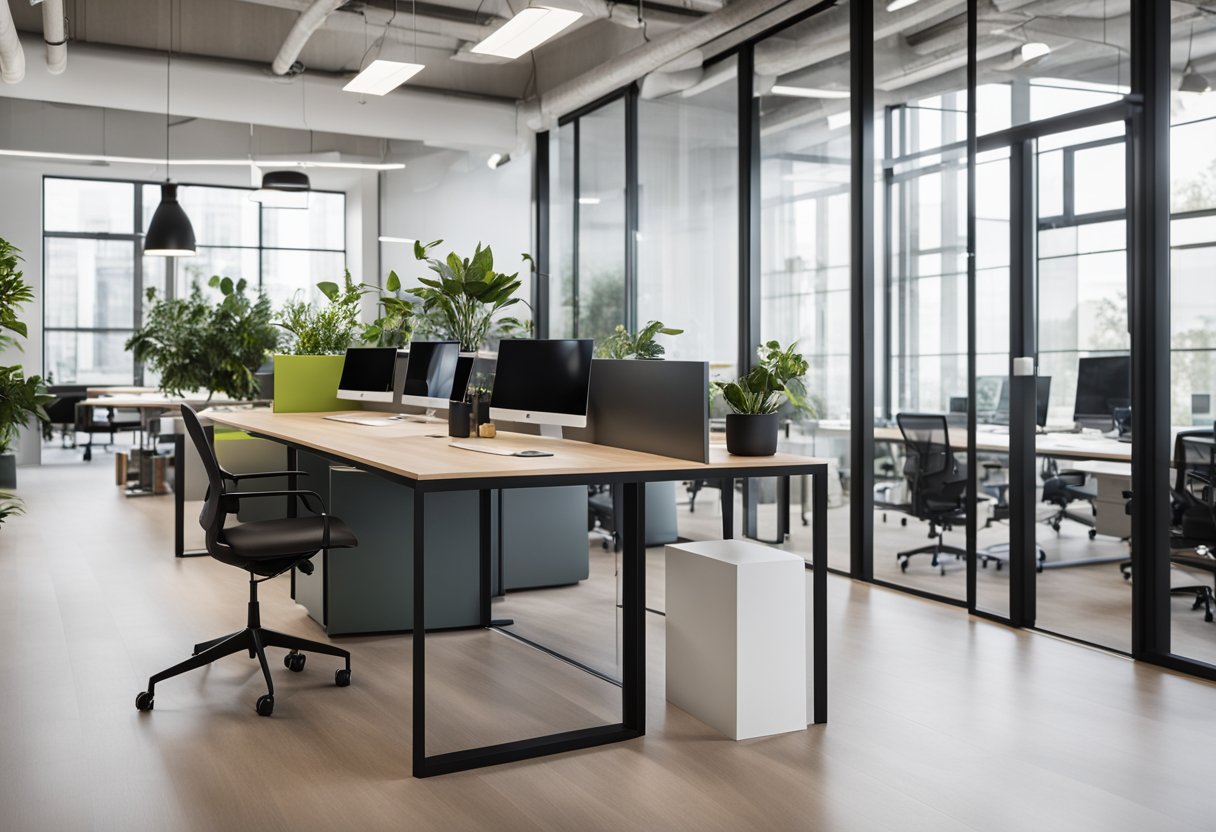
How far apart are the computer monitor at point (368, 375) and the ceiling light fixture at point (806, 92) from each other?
9.41ft

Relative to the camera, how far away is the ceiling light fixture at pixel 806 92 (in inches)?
236

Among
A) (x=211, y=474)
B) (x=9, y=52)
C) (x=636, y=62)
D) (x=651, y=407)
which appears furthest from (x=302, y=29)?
(x=651, y=407)

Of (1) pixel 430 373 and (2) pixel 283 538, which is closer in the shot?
(2) pixel 283 538

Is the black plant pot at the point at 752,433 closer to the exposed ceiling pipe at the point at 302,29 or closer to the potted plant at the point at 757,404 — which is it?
the potted plant at the point at 757,404

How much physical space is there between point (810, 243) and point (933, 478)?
1.61 metres

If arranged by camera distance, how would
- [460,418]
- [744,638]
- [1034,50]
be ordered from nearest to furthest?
[744,638] → [460,418] → [1034,50]

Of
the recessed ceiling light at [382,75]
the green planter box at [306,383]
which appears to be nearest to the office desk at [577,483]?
the green planter box at [306,383]

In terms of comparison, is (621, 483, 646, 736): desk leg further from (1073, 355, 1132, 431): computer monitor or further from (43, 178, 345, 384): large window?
(43, 178, 345, 384): large window

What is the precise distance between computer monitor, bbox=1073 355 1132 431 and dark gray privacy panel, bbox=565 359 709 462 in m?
2.01

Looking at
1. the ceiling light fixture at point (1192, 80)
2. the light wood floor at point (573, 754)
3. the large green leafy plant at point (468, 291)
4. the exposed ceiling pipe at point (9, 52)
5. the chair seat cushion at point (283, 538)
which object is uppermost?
the exposed ceiling pipe at point (9, 52)

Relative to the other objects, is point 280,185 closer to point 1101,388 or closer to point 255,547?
point 255,547

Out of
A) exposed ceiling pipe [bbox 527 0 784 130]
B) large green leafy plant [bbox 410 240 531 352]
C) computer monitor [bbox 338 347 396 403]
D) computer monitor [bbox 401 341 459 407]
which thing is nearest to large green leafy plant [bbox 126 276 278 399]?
computer monitor [bbox 338 347 396 403]

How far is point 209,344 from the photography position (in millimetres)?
8438

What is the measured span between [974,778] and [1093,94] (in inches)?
118
